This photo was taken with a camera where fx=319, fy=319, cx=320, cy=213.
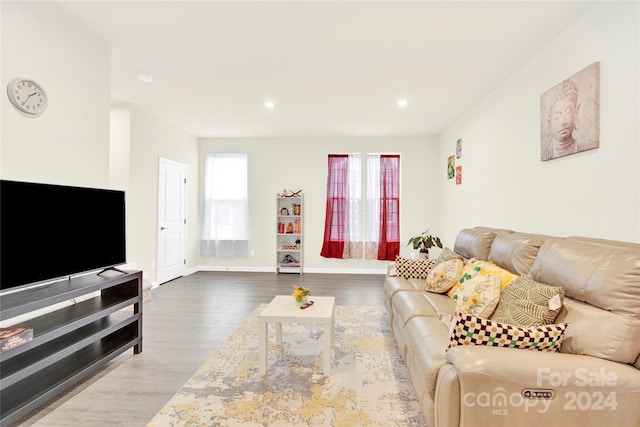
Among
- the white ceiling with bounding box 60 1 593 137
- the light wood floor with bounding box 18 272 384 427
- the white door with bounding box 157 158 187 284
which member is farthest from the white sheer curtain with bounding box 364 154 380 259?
the white door with bounding box 157 158 187 284

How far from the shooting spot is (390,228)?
597 centimetres

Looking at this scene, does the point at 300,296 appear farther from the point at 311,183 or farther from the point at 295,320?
the point at 311,183

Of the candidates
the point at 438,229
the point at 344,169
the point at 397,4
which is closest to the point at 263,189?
the point at 344,169

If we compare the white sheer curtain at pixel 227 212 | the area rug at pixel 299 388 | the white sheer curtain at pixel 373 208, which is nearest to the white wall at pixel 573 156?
the area rug at pixel 299 388

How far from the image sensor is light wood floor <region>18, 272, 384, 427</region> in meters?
1.91

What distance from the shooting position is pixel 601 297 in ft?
4.71

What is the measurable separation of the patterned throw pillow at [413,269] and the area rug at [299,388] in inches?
29.9

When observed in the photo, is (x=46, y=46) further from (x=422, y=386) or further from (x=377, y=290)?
(x=377, y=290)

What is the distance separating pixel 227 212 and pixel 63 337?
4.16 metres

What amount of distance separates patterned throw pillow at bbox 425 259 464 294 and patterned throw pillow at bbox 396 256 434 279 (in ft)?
1.67

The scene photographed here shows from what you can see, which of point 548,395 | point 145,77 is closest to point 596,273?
point 548,395

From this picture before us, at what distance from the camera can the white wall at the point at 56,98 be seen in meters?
1.92

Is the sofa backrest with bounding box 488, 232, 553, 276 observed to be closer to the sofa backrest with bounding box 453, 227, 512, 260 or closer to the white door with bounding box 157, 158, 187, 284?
the sofa backrest with bounding box 453, 227, 512, 260

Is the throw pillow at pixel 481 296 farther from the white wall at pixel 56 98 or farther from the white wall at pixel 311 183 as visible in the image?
the white wall at pixel 311 183
